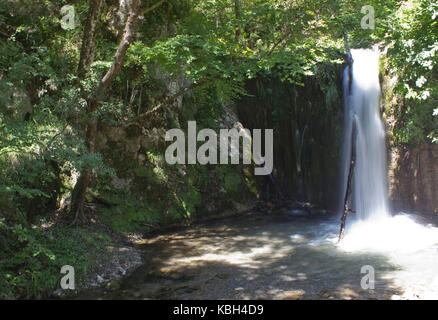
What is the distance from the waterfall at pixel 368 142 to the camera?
11.1 meters

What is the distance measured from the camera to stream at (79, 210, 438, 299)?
Answer: 223 inches

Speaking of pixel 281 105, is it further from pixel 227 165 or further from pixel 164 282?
pixel 164 282

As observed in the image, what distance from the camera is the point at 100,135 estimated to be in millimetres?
9555

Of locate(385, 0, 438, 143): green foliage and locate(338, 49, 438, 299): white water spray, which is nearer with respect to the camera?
locate(338, 49, 438, 299): white water spray

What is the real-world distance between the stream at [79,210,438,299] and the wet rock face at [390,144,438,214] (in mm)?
680

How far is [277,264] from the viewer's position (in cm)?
703

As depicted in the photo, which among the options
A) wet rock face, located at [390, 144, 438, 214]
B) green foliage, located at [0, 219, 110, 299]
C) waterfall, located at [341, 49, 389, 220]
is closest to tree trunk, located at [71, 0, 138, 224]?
green foliage, located at [0, 219, 110, 299]

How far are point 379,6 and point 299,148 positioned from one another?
6.00m

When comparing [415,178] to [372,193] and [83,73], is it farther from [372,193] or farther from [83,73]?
[83,73]

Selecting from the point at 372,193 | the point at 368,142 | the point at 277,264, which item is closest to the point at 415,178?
the point at 372,193

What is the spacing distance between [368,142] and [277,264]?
20.5 feet

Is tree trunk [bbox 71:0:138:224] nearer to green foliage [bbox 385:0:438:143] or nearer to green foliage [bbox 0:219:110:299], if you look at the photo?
green foliage [bbox 0:219:110:299]

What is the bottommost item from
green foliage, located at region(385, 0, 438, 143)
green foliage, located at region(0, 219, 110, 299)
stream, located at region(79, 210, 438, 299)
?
stream, located at region(79, 210, 438, 299)

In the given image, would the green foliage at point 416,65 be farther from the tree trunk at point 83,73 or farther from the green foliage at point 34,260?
the green foliage at point 34,260
